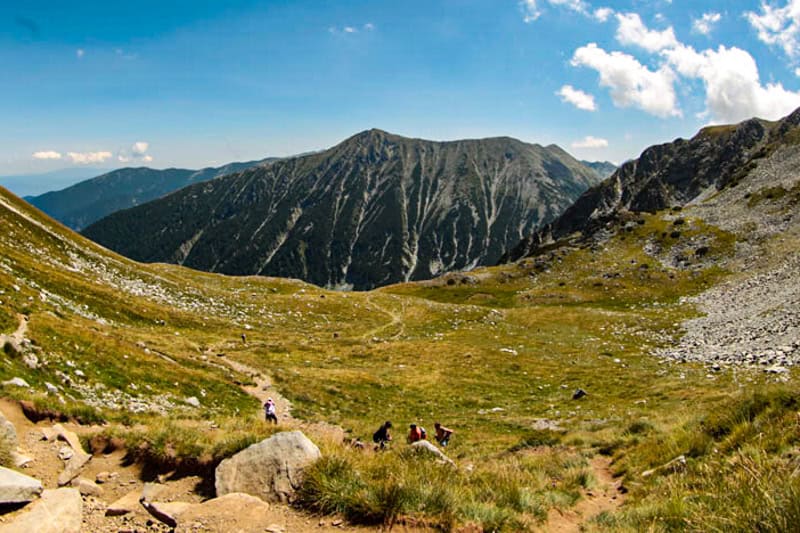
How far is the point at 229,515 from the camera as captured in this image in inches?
305

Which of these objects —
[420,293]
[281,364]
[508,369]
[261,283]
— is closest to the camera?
[281,364]

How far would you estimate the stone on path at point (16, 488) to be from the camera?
23.1 ft

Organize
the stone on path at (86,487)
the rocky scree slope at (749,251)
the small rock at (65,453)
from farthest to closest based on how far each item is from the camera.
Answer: the rocky scree slope at (749,251) < the small rock at (65,453) < the stone on path at (86,487)

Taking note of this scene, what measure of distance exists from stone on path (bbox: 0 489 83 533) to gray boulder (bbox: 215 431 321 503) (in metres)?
2.36

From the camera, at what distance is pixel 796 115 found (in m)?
160

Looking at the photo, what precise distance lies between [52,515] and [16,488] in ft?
2.61

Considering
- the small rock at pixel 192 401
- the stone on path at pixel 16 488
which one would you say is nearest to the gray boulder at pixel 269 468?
the stone on path at pixel 16 488

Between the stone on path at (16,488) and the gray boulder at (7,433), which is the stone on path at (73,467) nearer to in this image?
the gray boulder at (7,433)

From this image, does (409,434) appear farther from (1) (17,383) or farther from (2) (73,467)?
(1) (17,383)

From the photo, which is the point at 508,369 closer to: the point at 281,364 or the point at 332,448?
the point at 281,364

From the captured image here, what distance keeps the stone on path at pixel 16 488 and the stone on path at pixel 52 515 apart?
151 mm

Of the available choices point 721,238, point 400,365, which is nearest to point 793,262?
point 721,238

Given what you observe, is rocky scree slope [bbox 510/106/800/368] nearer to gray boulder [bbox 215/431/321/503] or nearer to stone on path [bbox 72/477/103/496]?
gray boulder [bbox 215/431/321/503]

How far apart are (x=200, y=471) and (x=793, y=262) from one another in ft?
272
